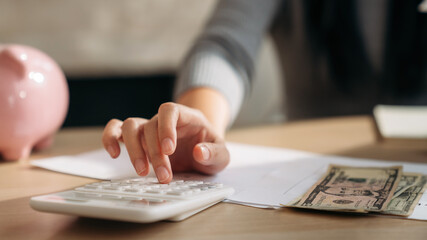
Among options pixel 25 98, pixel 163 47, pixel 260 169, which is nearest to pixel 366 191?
pixel 260 169

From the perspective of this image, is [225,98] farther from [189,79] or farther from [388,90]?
[388,90]

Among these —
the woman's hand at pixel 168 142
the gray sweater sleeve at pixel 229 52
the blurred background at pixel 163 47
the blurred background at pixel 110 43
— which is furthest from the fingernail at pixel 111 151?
the blurred background at pixel 110 43

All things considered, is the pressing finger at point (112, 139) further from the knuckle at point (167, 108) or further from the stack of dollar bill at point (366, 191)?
the stack of dollar bill at point (366, 191)

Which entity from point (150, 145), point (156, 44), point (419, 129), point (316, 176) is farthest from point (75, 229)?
point (156, 44)

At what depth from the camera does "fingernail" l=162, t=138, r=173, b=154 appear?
0.41m

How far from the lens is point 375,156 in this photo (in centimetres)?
61

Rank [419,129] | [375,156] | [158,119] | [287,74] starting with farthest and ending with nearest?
1. [287,74]
2. [419,129]
3. [375,156]
4. [158,119]

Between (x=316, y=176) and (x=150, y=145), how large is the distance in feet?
0.60

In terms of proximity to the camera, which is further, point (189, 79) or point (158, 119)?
point (189, 79)

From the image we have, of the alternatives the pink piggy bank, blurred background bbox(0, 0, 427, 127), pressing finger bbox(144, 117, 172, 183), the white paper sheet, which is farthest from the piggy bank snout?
blurred background bbox(0, 0, 427, 127)

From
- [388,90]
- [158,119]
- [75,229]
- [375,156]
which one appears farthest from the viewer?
[388,90]

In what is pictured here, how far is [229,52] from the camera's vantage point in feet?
2.80

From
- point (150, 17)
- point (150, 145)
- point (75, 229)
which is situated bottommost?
point (75, 229)

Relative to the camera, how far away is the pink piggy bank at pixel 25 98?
56 centimetres
